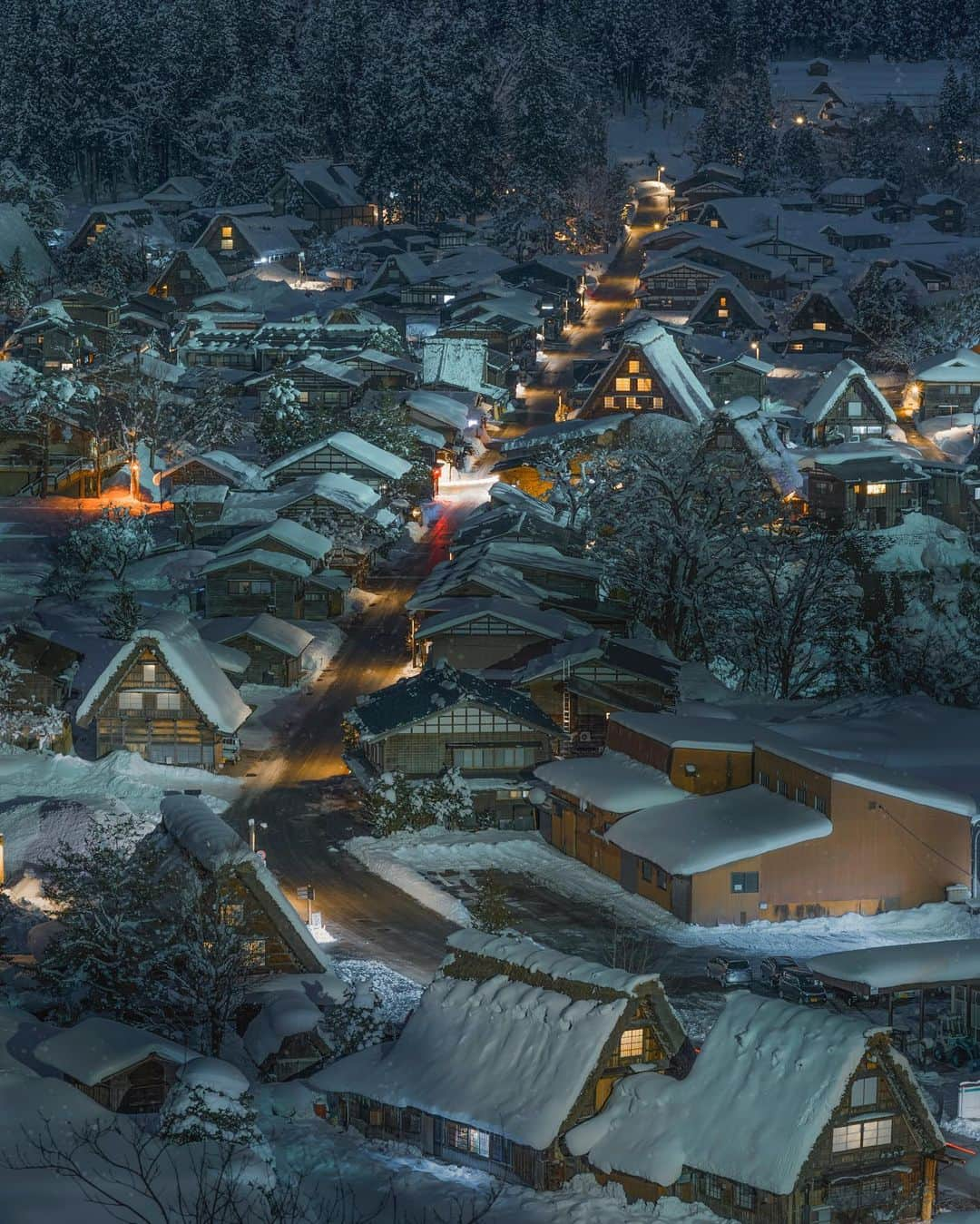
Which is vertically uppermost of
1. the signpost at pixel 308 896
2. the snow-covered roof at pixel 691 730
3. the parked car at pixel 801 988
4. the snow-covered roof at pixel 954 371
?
the snow-covered roof at pixel 691 730

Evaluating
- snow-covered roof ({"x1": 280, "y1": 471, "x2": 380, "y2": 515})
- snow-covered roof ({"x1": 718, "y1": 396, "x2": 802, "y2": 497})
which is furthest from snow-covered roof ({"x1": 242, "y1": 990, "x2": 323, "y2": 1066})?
snow-covered roof ({"x1": 718, "y1": 396, "x2": 802, "y2": 497})

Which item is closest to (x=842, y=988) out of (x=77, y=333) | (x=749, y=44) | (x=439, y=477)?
(x=439, y=477)

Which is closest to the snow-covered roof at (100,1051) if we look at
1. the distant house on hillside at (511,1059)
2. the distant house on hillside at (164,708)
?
the distant house on hillside at (511,1059)

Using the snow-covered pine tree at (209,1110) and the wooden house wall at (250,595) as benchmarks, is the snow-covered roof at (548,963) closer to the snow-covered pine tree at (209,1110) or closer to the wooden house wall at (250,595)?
the snow-covered pine tree at (209,1110)

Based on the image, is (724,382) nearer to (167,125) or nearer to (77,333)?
(77,333)

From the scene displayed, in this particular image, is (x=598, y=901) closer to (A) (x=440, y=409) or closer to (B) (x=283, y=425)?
(B) (x=283, y=425)

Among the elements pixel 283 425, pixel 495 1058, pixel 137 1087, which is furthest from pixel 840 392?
pixel 137 1087

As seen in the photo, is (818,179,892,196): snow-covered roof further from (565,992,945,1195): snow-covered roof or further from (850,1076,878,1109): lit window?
(850,1076,878,1109): lit window
